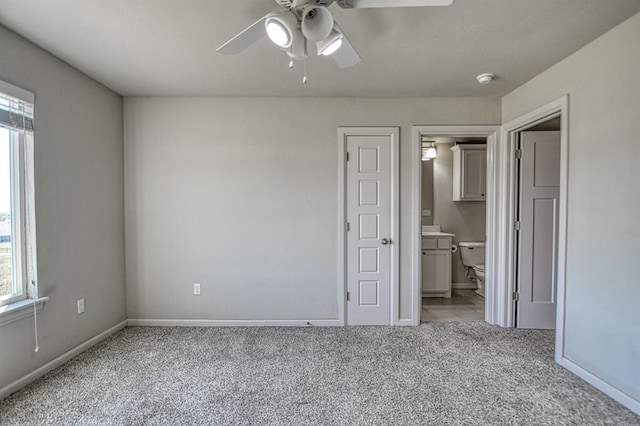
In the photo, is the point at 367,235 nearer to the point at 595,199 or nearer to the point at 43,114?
the point at 595,199

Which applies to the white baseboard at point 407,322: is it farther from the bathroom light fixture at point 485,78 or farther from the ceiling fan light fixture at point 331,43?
the ceiling fan light fixture at point 331,43

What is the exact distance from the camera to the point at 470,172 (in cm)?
459

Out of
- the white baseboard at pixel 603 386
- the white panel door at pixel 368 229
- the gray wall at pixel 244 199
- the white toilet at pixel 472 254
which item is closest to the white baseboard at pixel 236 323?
the gray wall at pixel 244 199

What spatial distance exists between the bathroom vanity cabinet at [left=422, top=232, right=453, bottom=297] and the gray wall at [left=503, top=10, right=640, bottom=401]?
192 centimetres

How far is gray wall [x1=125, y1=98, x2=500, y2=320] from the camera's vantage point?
125 inches

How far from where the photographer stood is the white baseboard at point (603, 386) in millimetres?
1856

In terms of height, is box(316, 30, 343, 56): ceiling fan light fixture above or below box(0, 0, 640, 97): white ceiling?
below

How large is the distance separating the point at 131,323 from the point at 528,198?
4.45 meters

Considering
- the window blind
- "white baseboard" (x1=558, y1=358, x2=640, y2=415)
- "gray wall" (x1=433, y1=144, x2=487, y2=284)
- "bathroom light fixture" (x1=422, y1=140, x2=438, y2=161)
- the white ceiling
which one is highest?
the white ceiling

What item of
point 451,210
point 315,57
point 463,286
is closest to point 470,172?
point 451,210

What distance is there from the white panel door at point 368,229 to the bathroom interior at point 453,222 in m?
1.08

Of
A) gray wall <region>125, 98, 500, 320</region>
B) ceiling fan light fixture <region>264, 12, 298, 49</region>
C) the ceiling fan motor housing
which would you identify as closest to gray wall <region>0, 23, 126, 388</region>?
gray wall <region>125, 98, 500, 320</region>

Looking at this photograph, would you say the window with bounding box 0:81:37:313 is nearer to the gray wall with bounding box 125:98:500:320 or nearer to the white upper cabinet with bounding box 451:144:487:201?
the gray wall with bounding box 125:98:500:320

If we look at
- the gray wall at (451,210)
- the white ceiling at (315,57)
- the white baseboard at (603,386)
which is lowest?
the white baseboard at (603,386)
